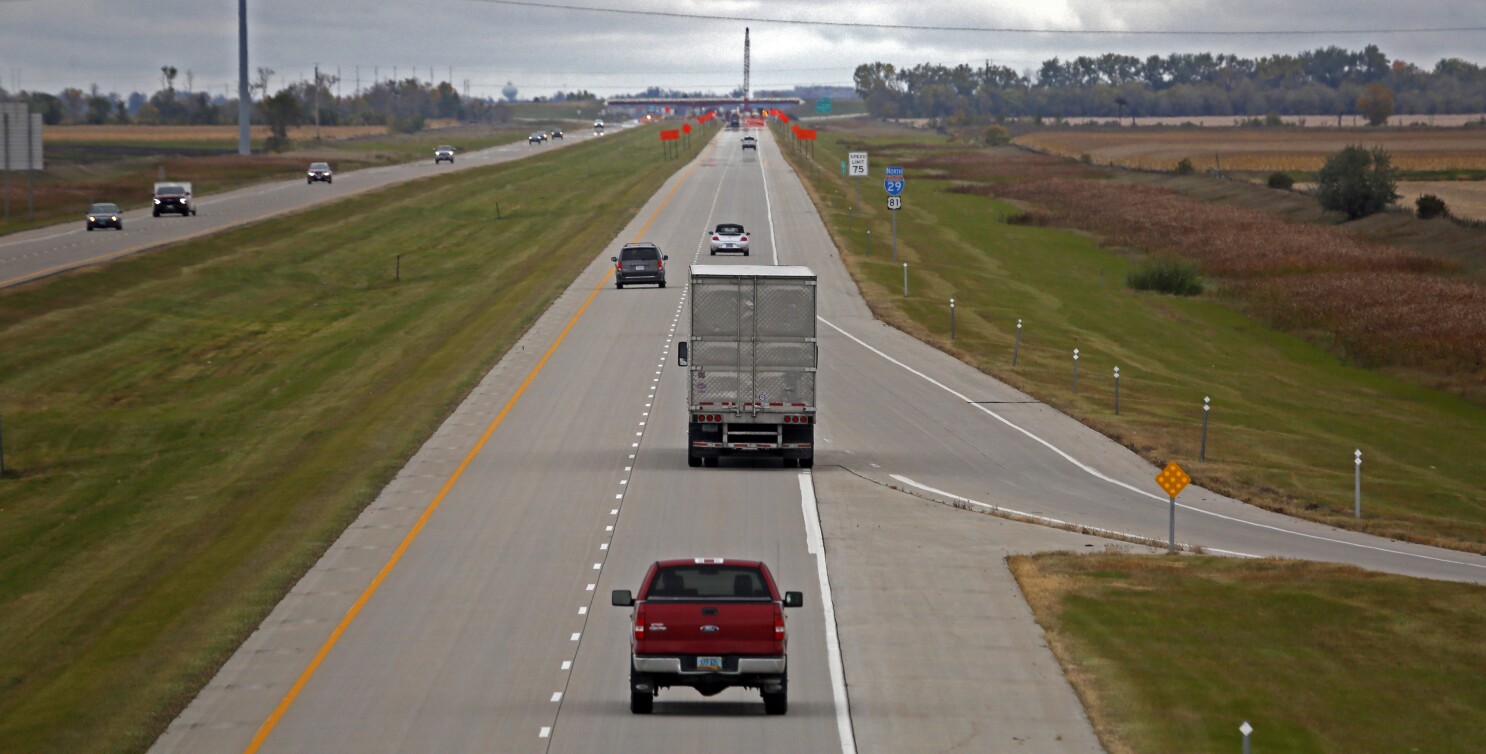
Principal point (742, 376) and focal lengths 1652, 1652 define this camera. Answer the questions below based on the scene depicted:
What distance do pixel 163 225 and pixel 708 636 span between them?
79.4 m

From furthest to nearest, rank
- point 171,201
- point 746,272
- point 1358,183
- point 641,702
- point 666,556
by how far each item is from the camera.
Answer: point 1358,183, point 171,201, point 746,272, point 666,556, point 641,702

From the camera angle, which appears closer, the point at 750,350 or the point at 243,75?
the point at 750,350

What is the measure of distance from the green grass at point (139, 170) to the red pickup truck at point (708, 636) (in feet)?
253

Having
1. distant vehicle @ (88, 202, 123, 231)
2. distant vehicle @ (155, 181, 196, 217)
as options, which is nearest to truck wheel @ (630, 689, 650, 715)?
distant vehicle @ (88, 202, 123, 231)

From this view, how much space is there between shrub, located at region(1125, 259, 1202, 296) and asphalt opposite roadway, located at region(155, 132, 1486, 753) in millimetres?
32804

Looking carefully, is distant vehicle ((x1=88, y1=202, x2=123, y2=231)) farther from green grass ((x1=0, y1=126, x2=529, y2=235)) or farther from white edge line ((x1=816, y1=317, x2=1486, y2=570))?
white edge line ((x1=816, y1=317, x2=1486, y2=570))

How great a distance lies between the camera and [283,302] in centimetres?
6881

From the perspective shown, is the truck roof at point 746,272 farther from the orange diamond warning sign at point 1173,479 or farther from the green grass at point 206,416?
the orange diamond warning sign at point 1173,479

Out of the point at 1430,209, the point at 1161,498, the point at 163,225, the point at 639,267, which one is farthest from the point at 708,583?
the point at 1430,209

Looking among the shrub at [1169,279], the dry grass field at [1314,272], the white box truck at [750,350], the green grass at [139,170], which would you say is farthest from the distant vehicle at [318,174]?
the white box truck at [750,350]

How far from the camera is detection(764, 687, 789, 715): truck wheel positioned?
17.5 m

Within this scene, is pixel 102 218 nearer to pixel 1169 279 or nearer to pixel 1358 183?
pixel 1169 279

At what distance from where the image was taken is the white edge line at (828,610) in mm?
17703

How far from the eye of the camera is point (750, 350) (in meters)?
31.8
